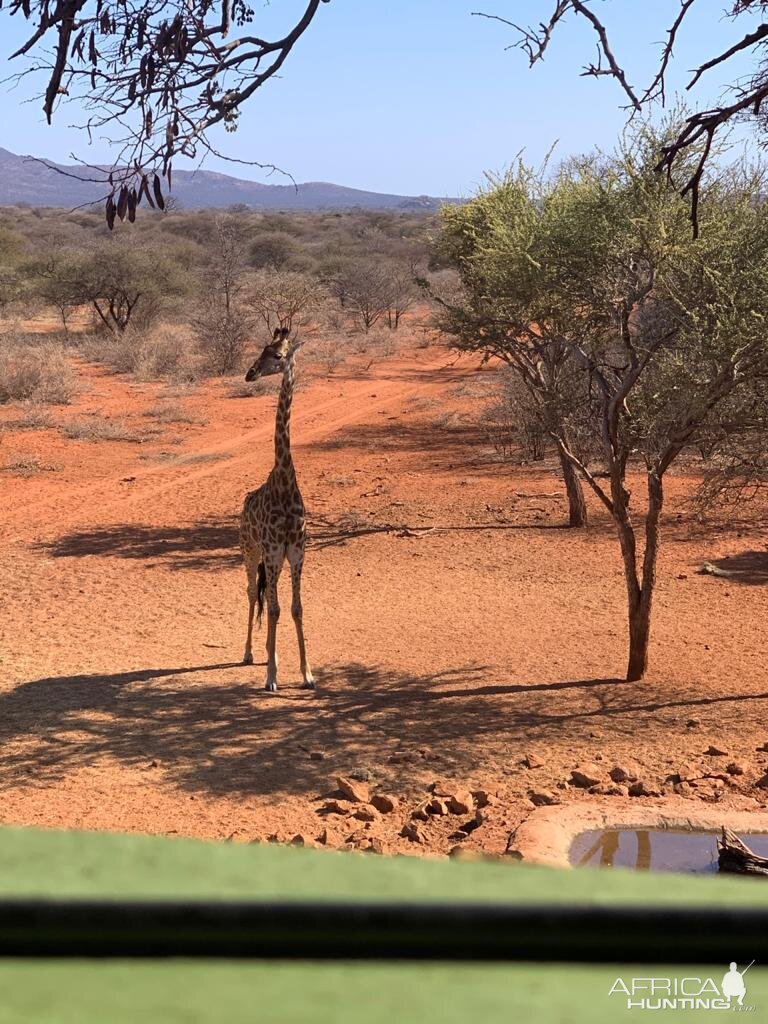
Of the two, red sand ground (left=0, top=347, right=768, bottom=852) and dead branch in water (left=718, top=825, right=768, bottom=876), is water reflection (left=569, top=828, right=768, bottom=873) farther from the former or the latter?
dead branch in water (left=718, top=825, right=768, bottom=876)

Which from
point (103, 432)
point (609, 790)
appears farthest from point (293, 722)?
point (103, 432)

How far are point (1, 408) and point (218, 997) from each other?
23632 millimetres

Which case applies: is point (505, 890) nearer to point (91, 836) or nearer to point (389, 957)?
point (389, 957)

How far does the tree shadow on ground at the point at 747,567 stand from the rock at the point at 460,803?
19.0 feet

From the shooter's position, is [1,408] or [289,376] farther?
[1,408]

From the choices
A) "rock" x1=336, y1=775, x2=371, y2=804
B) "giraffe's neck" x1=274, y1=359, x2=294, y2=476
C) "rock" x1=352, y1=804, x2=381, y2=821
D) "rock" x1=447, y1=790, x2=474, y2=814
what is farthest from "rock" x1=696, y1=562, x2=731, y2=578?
"rock" x1=352, y1=804, x2=381, y2=821

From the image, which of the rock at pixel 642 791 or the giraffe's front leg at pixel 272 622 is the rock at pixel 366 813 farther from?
the giraffe's front leg at pixel 272 622

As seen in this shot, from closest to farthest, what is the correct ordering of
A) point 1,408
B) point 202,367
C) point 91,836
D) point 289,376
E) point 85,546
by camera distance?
point 91,836 < point 289,376 < point 85,546 < point 1,408 < point 202,367

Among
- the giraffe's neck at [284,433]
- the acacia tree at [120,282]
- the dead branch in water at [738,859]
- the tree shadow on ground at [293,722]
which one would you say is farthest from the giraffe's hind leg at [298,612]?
the acacia tree at [120,282]

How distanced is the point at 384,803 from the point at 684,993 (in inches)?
219

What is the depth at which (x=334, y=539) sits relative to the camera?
1357 cm

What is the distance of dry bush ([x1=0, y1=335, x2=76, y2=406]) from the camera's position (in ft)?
78.1

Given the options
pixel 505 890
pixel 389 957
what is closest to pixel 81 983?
pixel 389 957

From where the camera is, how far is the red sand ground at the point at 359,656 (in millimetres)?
6750
